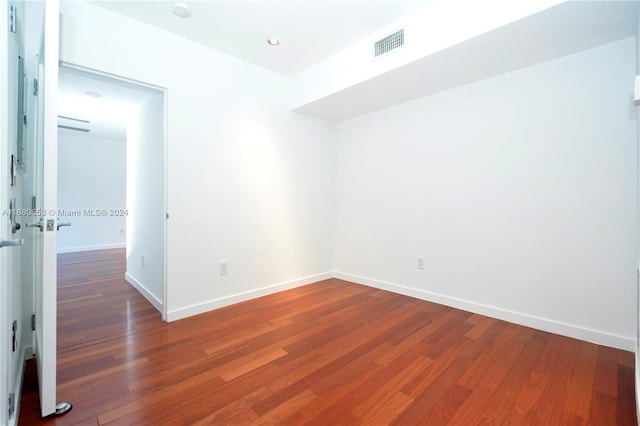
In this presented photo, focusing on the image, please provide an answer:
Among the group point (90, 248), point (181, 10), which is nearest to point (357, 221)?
point (181, 10)

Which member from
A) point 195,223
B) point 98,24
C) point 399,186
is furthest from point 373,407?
point 98,24

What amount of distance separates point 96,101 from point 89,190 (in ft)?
11.2

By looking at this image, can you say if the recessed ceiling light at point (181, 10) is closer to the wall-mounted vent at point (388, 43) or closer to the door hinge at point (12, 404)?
the wall-mounted vent at point (388, 43)

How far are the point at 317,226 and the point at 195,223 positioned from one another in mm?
1608

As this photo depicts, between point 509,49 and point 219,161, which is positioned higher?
point 509,49

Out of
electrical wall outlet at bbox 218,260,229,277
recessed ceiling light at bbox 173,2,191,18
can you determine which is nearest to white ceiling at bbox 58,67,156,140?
recessed ceiling light at bbox 173,2,191,18

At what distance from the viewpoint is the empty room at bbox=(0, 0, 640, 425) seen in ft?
5.06

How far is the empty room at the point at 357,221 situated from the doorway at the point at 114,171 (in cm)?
7

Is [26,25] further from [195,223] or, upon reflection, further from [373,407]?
[373,407]

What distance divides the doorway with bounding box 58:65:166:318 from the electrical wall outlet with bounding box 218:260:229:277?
50 centimetres

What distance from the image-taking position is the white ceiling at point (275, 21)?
2203 mm

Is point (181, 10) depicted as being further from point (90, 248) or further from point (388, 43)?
point (90, 248)

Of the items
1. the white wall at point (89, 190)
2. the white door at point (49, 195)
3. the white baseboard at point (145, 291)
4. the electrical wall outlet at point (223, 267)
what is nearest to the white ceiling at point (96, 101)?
the white wall at point (89, 190)

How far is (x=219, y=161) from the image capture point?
2871 mm
